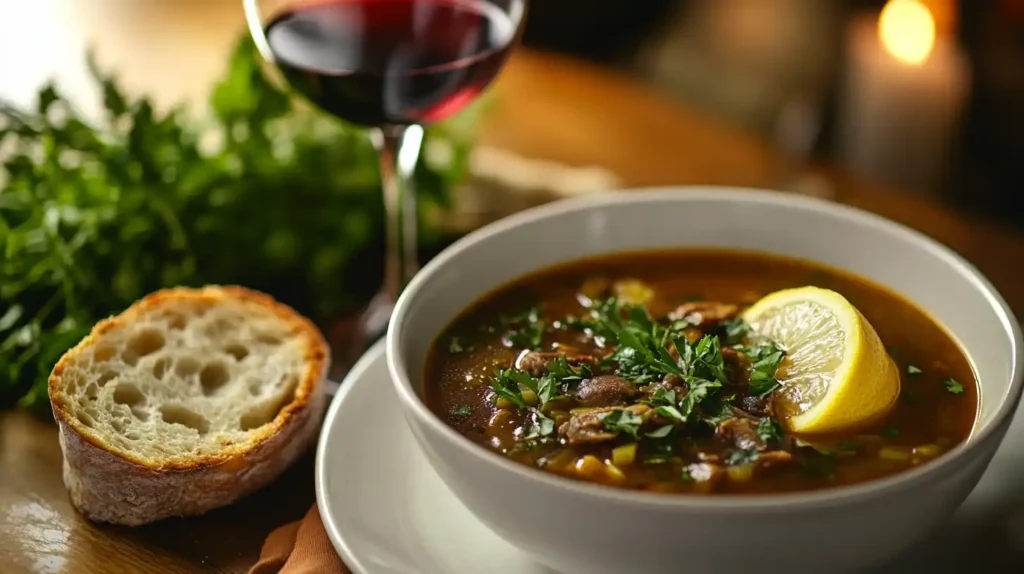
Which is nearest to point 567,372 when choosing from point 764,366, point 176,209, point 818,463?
point 764,366

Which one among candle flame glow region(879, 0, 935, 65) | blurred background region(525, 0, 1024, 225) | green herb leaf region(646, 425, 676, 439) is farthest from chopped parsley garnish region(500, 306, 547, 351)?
candle flame glow region(879, 0, 935, 65)

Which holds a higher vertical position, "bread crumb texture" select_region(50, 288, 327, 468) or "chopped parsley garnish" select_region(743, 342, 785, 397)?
"chopped parsley garnish" select_region(743, 342, 785, 397)

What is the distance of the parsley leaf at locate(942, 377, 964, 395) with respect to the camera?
6.03 ft

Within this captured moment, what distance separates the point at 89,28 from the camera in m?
4.02

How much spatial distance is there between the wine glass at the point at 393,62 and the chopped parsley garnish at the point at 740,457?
1.07 meters

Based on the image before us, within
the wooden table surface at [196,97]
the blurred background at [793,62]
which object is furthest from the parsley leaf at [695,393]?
the blurred background at [793,62]

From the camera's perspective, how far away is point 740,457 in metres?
1.61

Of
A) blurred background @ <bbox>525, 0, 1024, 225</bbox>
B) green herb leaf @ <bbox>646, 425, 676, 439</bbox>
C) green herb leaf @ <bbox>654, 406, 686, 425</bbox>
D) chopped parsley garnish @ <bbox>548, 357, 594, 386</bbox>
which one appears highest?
green herb leaf @ <bbox>654, 406, 686, 425</bbox>

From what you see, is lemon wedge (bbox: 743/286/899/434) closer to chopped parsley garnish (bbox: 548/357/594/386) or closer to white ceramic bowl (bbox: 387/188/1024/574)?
white ceramic bowl (bbox: 387/188/1024/574)

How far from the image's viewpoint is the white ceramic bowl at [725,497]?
4.68ft

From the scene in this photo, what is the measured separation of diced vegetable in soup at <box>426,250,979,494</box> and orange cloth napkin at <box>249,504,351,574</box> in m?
0.28

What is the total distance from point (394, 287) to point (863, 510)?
1.35 meters

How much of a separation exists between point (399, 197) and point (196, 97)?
54.5 inches

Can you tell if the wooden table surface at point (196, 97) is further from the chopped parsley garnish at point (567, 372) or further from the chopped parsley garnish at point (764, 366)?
the chopped parsley garnish at point (764, 366)
